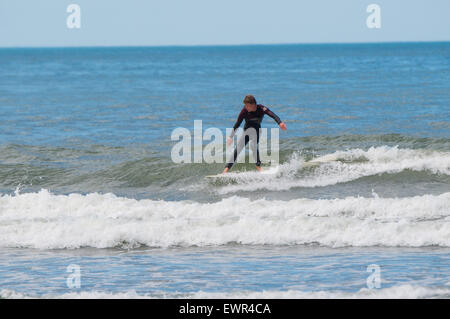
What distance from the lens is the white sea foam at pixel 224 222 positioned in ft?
35.3

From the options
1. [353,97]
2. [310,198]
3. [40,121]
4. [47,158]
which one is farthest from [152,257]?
[353,97]

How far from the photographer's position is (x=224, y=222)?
38.4 ft

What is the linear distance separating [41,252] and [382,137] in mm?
14227

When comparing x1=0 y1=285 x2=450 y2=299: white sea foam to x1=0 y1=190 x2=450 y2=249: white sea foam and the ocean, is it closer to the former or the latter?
the ocean

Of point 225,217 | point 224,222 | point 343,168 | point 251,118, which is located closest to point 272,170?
point 343,168

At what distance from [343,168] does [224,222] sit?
5825 mm

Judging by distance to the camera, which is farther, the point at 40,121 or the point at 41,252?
the point at 40,121

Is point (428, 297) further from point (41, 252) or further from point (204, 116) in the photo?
point (204, 116)

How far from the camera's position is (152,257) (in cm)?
1003

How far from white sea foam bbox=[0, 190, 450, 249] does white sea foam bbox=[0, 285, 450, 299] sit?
110 inches

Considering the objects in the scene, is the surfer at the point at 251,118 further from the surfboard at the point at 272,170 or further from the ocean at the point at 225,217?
the ocean at the point at 225,217

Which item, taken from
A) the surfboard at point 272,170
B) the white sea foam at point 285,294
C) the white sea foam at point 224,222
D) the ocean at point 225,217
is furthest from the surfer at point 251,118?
the white sea foam at point 285,294

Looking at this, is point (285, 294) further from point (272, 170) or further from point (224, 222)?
point (272, 170)
